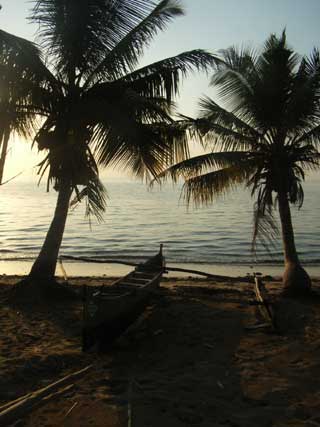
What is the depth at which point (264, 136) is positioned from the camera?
12.6 meters

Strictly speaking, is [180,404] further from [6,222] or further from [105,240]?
[6,222]

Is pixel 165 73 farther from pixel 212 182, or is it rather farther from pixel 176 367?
pixel 176 367

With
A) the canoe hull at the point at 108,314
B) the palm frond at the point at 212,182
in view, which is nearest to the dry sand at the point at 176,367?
the canoe hull at the point at 108,314

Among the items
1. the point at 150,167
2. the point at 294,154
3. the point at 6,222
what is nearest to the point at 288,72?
the point at 294,154

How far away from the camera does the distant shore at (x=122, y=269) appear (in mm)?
19703

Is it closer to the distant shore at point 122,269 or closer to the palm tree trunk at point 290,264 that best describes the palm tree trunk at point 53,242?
the palm tree trunk at point 290,264

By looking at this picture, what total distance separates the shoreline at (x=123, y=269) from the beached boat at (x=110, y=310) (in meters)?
8.86

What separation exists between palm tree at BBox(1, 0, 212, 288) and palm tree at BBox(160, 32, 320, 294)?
1332 mm

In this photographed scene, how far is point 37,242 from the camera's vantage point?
31.3m

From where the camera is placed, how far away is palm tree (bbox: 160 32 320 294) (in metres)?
12.1

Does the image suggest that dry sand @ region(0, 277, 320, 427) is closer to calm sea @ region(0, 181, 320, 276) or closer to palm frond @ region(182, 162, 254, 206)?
palm frond @ region(182, 162, 254, 206)

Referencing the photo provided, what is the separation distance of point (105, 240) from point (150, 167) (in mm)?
20641

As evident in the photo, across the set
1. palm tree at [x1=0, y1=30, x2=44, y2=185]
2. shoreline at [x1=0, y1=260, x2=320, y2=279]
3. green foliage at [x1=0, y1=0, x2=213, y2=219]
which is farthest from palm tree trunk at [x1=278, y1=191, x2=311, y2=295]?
palm tree at [x1=0, y1=30, x2=44, y2=185]

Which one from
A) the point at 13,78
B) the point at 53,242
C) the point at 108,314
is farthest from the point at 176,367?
the point at 13,78
